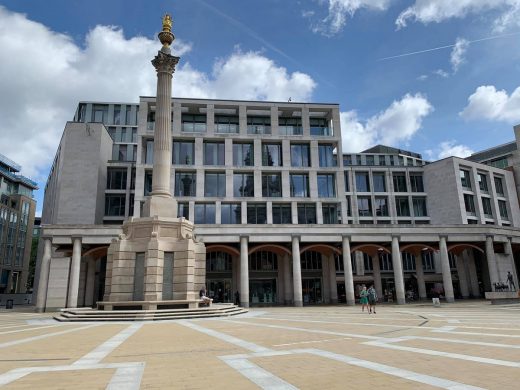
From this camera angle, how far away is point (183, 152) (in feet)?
171

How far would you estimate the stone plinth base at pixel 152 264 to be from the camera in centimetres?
2409

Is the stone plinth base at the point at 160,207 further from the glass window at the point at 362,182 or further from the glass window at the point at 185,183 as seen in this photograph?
the glass window at the point at 362,182

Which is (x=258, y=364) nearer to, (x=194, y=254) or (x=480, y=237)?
(x=194, y=254)

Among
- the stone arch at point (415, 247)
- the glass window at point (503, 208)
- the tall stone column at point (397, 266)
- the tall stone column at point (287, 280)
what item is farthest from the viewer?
the glass window at point (503, 208)

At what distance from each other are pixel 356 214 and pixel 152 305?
4936 centimetres

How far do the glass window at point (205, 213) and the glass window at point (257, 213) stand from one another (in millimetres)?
4781

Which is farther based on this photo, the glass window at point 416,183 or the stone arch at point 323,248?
the glass window at point 416,183

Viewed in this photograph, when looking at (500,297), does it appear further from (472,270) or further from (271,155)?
(271,155)

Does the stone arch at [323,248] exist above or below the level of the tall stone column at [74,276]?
above

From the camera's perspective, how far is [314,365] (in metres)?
8.30

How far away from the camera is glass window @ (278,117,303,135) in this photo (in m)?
54.3

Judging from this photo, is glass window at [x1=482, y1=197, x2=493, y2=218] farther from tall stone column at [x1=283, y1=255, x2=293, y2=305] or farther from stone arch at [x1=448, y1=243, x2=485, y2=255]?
tall stone column at [x1=283, y1=255, x2=293, y2=305]

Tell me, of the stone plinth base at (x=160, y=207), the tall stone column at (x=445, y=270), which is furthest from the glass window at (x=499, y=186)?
the stone plinth base at (x=160, y=207)

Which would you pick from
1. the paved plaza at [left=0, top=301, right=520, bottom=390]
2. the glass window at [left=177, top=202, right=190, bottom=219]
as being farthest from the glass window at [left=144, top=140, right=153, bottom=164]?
the paved plaza at [left=0, top=301, right=520, bottom=390]
